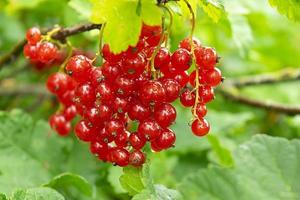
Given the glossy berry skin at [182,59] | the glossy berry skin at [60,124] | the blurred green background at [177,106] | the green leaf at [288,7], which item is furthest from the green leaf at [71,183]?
the green leaf at [288,7]

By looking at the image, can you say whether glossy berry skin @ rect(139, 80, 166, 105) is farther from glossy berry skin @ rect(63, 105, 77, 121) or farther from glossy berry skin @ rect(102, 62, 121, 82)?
glossy berry skin @ rect(63, 105, 77, 121)

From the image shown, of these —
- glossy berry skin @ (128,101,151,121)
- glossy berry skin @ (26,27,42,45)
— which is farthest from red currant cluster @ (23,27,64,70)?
glossy berry skin @ (128,101,151,121)

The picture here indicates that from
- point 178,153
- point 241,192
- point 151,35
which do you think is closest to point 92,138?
point 151,35

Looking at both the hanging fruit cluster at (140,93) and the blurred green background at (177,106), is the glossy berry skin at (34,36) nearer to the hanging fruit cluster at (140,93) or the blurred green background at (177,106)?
the hanging fruit cluster at (140,93)

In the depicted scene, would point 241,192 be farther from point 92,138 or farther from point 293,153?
point 92,138

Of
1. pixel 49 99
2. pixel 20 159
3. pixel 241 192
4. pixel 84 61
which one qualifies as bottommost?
pixel 49 99

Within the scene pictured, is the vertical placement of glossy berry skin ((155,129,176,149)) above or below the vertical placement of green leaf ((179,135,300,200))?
above

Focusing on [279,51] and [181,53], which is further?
[279,51]
